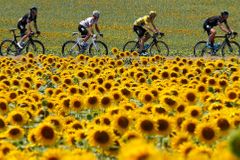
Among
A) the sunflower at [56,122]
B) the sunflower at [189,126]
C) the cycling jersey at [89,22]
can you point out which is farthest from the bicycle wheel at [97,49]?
the sunflower at [189,126]

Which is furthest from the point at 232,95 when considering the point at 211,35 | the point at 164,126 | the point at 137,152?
the point at 211,35

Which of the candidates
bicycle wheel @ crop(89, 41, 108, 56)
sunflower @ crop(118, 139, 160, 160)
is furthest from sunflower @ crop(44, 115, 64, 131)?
bicycle wheel @ crop(89, 41, 108, 56)

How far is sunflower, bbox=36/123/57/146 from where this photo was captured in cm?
584

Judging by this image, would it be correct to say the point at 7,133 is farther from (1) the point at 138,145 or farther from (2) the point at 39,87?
(2) the point at 39,87

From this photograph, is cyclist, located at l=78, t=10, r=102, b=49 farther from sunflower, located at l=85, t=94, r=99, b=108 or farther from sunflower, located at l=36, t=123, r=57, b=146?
sunflower, located at l=36, t=123, r=57, b=146

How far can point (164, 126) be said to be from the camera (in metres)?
6.07

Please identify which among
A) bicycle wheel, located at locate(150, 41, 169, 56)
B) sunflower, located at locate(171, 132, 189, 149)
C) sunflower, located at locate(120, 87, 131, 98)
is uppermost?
sunflower, located at locate(171, 132, 189, 149)

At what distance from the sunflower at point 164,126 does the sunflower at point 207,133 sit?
38 centimetres

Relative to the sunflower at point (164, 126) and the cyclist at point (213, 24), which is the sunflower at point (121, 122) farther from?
the cyclist at point (213, 24)

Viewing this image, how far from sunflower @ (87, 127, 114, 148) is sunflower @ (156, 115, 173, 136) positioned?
564 millimetres

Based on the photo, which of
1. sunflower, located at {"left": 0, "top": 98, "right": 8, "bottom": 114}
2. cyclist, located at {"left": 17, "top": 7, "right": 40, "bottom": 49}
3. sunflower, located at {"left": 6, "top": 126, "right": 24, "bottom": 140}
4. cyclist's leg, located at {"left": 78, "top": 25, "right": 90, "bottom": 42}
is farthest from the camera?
cyclist's leg, located at {"left": 78, "top": 25, "right": 90, "bottom": 42}

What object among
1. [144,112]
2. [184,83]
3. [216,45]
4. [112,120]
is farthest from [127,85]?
[216,45]

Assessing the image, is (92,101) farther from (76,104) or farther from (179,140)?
(179,140)

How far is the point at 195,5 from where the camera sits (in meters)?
56.3
